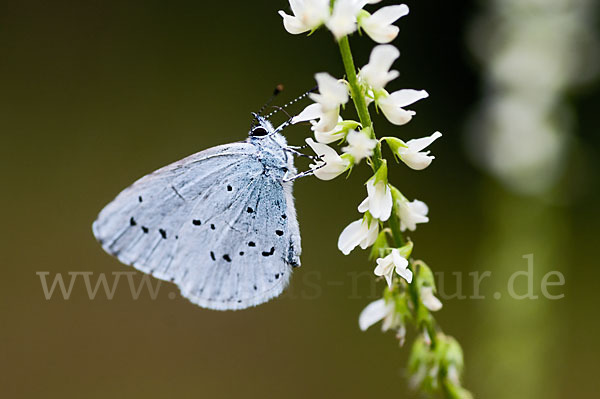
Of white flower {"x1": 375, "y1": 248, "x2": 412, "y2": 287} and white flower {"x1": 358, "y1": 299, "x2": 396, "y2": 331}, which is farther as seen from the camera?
white flower {"x1": 358, "y1": 299, "x2": 396, "y2": 331}

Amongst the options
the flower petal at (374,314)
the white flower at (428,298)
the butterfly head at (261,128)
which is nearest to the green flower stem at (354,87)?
the white flower at (428,298)

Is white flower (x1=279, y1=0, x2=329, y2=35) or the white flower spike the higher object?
white flower (x1=279, y1=0, x2=329, y2=35)

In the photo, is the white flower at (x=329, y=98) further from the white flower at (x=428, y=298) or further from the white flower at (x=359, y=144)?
the white flower at (x=428, y=298)

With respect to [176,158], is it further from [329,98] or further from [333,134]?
[329,98]

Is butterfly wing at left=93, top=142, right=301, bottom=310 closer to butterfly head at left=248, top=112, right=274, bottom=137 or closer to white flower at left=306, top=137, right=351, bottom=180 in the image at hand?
butterfly head at left=248, top=112, right=274, bottom=137

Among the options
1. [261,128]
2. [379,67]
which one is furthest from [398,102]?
[261,128]

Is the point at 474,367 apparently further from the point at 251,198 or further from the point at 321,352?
the point at 321,352

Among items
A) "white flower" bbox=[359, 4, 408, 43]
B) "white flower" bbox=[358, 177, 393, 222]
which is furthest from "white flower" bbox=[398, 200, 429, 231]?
"white flower" bbox=[359, 4, 408, 43]
